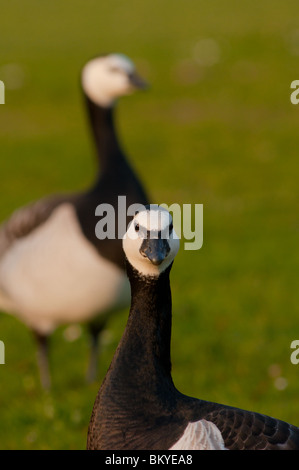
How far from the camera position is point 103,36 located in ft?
80.3

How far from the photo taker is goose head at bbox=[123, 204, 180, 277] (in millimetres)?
3980

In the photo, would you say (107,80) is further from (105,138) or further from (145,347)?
(145,347)

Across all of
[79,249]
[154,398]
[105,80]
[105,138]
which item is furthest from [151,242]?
[105,80]

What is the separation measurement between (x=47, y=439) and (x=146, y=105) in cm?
1412

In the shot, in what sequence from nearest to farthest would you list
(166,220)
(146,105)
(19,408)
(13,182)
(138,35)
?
(166,220) → (19,408) → (13,182) → (146,105) → (138,35)

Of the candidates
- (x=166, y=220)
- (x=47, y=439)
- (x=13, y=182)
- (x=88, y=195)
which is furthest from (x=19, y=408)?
(x=13, y=182)

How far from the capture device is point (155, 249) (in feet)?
13.0

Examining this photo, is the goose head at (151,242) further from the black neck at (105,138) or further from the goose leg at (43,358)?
the goose leg at (43,358)

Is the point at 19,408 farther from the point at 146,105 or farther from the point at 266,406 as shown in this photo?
the point at 146,105

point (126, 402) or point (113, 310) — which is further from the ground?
point (113, 310)

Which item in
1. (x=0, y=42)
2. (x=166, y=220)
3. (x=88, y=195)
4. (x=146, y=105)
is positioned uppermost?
(x=0, y=42)

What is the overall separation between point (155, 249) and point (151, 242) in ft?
0.16

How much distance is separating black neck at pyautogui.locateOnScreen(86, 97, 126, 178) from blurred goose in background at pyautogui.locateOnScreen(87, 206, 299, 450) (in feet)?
11.1

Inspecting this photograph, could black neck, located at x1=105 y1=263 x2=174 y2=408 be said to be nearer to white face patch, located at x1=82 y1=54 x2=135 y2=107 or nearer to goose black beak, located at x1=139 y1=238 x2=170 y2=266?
goose black beak, located at x1=139 y1=238 x2=170 y2=266
